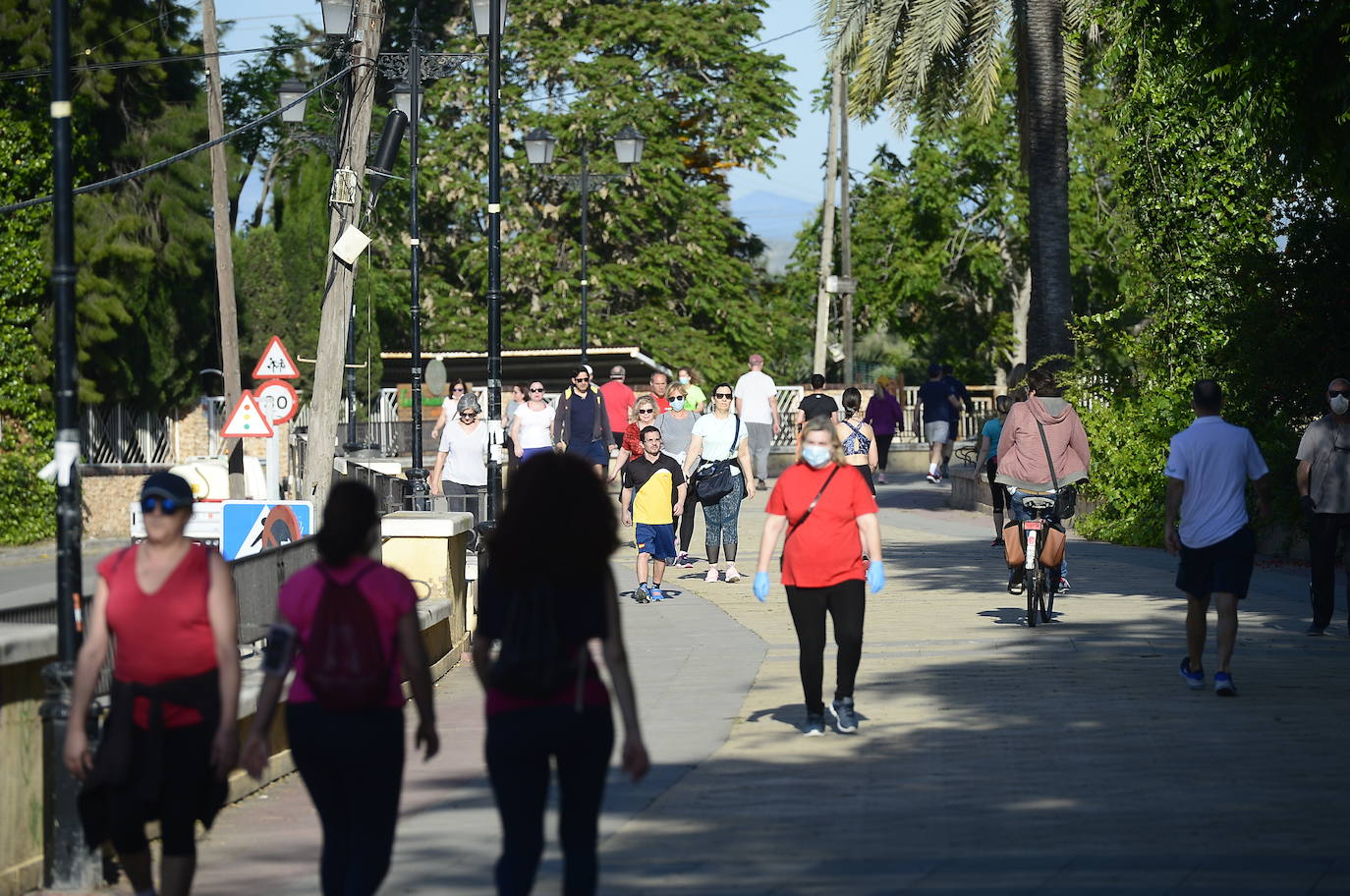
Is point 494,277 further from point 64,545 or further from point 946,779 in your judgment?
point 64,545

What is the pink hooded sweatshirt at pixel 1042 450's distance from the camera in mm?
13516

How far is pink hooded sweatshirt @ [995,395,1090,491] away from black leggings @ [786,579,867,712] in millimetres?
4622

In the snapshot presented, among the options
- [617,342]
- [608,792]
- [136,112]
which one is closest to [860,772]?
[608,792]

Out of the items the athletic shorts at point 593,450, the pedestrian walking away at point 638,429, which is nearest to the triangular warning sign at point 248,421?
the athletic shorts at point 593,450

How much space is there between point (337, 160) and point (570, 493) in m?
16.3

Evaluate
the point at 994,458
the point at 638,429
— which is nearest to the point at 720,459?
the point at 638,429

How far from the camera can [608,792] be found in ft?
26.4

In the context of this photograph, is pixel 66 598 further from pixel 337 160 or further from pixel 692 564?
pixel 337 160

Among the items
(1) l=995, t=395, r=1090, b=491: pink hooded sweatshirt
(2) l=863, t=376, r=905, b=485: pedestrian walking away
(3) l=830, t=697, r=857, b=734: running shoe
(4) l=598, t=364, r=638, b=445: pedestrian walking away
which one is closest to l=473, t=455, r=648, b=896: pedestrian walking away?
(3) l=830, t=697, r=857, b=734: running shoe

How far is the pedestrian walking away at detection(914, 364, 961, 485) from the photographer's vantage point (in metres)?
Result: 31.5

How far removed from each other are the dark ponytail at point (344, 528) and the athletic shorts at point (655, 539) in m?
9.98

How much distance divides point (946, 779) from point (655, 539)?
7405 mm

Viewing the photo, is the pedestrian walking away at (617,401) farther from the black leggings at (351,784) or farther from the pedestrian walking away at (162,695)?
the black leggings at (351,784)

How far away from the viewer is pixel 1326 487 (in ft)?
40.8
